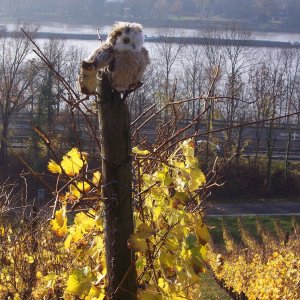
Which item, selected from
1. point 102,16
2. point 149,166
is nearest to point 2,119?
point 102,16

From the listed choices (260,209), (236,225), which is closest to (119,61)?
(236,225)

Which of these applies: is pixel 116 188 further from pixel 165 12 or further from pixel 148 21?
pixel 165 12

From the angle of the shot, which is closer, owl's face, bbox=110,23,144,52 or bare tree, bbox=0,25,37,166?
owl's face, bbox=110,23,144,52

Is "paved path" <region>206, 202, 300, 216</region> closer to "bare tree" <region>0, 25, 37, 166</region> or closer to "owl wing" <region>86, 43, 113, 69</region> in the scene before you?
"bare tree" <region>0, 25, 37, 166</region>

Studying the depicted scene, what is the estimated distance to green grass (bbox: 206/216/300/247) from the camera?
61.0 ft

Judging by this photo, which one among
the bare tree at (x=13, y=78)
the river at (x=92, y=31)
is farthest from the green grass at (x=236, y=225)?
the river at (x=92, y=31)

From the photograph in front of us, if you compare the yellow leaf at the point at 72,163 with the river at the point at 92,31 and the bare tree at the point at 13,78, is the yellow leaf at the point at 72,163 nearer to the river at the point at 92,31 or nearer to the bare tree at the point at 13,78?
the bare tree at the point at 13,78

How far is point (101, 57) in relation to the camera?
6.59ft

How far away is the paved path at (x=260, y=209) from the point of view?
2197 centimetres

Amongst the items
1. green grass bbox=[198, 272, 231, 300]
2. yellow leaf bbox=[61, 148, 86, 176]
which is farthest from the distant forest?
yellow leaf bbox=[61, 148, 86, 176]

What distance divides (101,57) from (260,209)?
21626 mm

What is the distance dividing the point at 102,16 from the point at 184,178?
45250mm

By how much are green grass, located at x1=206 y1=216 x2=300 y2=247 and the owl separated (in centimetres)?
1641

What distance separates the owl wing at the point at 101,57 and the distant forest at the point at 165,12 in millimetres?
40390
